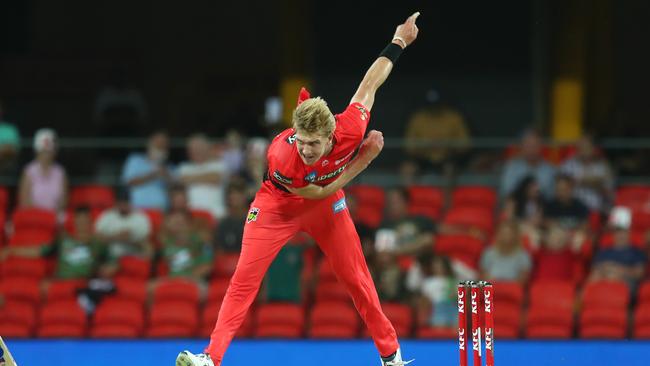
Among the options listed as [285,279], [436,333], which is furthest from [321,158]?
[285,279]

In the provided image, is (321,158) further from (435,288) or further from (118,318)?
(118,318)

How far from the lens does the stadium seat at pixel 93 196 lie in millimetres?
11266

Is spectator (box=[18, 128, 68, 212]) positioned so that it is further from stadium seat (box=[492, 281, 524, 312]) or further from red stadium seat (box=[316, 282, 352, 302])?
stadium seat (box=[492, 281, 524, 312])

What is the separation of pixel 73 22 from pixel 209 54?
176 cm

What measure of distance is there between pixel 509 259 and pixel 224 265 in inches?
92.5

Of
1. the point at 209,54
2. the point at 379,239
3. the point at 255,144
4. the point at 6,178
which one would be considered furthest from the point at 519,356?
the point at 209,54

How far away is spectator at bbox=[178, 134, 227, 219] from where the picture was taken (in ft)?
36.4

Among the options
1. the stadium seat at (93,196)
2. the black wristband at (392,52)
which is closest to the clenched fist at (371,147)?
the black wristband at (392,52)

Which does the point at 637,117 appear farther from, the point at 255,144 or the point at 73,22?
the point at 73,22

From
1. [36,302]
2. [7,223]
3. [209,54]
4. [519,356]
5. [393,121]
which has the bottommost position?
[519,356]

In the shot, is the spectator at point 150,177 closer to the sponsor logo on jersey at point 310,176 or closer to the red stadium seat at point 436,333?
the red stadium seat at point 436,333

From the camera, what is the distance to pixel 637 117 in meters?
14.3

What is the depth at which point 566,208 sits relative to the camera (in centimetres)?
1062

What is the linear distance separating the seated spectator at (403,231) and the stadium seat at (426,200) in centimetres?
51
